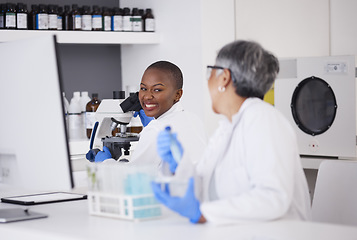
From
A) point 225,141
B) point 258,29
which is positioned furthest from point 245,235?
point 258,29

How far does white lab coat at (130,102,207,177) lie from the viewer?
2.47 m

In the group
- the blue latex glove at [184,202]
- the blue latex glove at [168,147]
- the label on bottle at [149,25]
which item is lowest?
the blue latex glove at [184,202]

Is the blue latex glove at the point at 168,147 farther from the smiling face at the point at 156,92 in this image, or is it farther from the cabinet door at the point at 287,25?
the cabinet door at the point at 287,25

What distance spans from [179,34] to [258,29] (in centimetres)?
55

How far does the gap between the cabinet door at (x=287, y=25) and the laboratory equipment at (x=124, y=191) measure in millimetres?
2704

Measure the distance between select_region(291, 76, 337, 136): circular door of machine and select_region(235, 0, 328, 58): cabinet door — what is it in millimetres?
651

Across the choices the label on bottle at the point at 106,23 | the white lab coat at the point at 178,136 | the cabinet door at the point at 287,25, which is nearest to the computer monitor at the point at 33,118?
the white lab coat at the point at 178,136

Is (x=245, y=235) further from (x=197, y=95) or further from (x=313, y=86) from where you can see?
(x=197, y=95)

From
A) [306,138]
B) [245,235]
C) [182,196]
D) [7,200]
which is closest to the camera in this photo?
[245,235]

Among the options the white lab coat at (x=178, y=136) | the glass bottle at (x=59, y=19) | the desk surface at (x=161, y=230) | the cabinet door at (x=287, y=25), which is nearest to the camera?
the desk surface at (x=161, y=230)

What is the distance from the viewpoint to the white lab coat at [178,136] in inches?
97.3

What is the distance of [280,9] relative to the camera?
422 centimetres

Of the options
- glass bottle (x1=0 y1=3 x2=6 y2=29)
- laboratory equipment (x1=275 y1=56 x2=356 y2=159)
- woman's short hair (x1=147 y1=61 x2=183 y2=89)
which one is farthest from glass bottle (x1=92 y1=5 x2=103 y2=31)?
woman's short hair (x1=147 y1=61 x2=183 y2=89)

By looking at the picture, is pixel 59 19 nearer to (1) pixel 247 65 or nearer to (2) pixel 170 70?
(2) pixel 170 70
